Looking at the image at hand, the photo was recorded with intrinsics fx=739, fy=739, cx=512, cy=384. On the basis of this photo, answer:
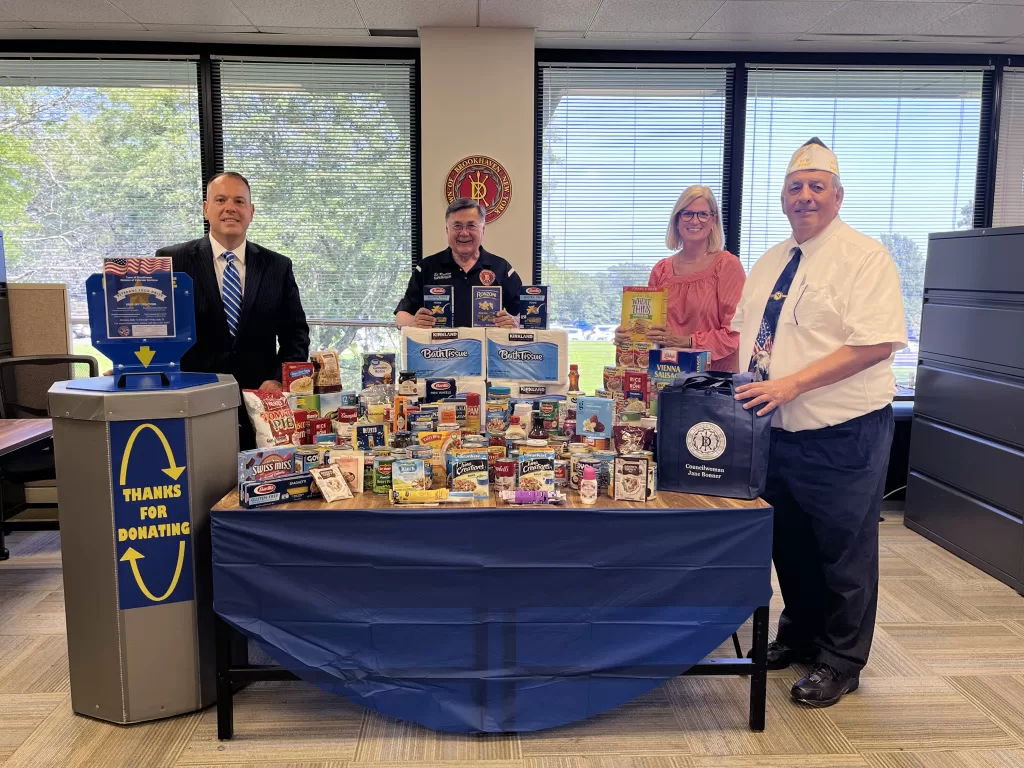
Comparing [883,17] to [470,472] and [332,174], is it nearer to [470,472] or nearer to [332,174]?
[332,174]

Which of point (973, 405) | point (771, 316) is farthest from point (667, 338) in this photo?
point (973, 405)

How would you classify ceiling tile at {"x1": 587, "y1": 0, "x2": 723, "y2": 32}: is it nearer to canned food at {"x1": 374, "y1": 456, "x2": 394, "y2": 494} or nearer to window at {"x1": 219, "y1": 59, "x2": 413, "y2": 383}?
window at {"x1": 219, "y1": 59, "x2": 413, "y2": 383}

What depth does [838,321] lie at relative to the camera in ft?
7.68

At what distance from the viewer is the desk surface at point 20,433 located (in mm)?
2771

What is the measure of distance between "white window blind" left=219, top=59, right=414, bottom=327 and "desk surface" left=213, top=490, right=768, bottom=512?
10.3 ft

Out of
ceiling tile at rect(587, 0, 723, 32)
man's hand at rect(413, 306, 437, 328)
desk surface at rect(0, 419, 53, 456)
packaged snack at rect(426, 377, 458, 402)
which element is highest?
ceiling tile at rect(587, 0, 723, 32)

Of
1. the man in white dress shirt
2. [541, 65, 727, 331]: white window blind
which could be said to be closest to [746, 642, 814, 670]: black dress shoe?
the man in white dress shirt

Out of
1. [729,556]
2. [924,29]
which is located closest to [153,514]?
[729,556]

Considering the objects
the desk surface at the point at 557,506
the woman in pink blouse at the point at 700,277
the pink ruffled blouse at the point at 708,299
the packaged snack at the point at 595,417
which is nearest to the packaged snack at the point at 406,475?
the desk surface at the point at 557,506

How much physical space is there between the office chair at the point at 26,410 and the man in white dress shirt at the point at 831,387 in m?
3.32

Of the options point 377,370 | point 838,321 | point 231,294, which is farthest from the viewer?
point 231,294

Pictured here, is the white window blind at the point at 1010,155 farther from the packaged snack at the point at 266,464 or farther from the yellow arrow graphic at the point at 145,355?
the yellow arrow graphic at the point at 145,355

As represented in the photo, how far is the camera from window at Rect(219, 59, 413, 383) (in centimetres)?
495

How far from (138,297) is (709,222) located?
7.24 feet
